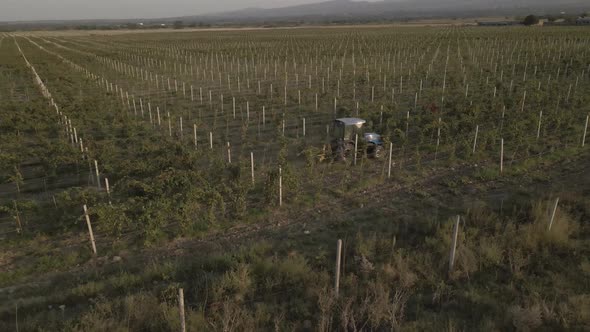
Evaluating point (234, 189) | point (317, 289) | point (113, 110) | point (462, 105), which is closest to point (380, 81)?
point (462, 105)

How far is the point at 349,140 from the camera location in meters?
13.3

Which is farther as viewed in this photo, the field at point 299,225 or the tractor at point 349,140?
the tractor at point 349,140

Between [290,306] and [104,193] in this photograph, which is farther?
[104,193]

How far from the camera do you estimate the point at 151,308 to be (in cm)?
629

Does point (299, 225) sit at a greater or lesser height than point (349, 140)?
lesser

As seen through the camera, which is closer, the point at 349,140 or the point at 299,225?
the point at 299,225

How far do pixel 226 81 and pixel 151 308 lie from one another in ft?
79.6

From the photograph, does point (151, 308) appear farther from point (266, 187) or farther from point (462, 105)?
point (462, 105)

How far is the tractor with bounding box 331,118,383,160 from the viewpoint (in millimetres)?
13156

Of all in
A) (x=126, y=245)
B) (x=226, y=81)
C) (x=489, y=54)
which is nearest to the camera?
(x=126, y=245)

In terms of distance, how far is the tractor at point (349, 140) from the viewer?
43.2 ft

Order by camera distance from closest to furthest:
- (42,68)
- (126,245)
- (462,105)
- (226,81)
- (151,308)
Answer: (151,308) < (126,245) < (462,105) < (226,81) < (42,68)

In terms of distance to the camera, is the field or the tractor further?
the tractor

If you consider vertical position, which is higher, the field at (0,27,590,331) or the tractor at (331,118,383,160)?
the tractor at (331,118,383,160)
